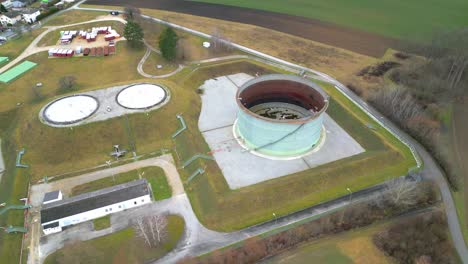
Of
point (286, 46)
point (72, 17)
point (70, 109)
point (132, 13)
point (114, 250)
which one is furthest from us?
point (72, 17)


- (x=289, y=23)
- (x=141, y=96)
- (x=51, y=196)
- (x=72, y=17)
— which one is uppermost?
(x=289, y=23)

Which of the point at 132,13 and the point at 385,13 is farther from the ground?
the point at 385,13

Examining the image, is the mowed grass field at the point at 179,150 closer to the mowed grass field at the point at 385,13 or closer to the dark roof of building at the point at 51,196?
the dark roof of building at the point at 51,196

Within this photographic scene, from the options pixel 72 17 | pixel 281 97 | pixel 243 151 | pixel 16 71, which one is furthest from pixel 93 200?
pixel 72 17

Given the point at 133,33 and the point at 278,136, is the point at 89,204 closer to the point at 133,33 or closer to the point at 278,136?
the point at 278,136

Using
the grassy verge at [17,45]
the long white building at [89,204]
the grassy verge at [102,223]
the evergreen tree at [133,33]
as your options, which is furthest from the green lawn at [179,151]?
the grassy verge at [17,45]

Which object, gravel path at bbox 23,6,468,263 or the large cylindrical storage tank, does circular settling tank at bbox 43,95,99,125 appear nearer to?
gravel path at bbox 23,6,468,263

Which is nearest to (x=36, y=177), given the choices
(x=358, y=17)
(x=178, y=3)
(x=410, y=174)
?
(x=410, y=174)

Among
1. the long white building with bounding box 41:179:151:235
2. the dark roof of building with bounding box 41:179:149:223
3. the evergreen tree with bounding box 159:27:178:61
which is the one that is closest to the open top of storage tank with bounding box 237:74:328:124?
the dark roof of building with bounding box 41:179:149:223
